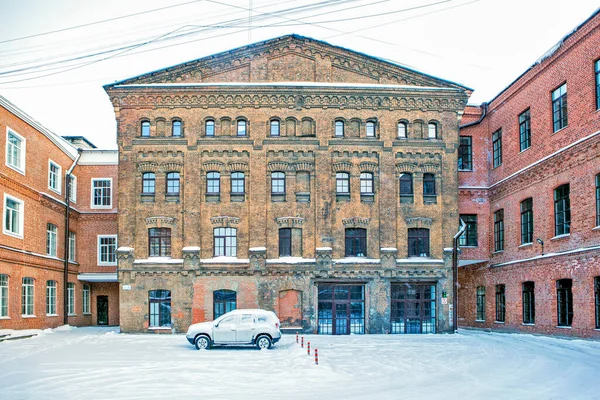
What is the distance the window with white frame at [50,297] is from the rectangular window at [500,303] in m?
24.3

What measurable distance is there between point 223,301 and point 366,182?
9.59 m

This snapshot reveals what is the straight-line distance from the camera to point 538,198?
29.6 m

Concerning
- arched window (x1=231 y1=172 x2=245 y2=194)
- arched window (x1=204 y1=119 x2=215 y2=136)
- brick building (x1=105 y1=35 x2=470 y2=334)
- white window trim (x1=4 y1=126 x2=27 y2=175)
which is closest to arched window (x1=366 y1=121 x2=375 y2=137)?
brick building (x1=105 y1=35 x2=470 y2=334)

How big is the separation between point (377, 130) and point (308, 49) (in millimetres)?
5579

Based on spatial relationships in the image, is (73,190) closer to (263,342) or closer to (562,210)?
(263,342)

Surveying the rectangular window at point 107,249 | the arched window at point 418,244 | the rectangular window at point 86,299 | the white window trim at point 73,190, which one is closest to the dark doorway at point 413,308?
the arched window at point 418,244

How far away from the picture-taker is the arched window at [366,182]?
3400 centimetres

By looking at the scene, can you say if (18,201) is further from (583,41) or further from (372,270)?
(583,41)

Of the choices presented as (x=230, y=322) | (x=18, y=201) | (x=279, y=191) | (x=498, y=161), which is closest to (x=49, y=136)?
(x=18, y=201)

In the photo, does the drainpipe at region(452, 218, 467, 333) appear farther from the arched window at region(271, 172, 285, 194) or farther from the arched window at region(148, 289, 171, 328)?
the arched window at region(148, 289, 171, 328)

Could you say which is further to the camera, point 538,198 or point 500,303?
point 500,303

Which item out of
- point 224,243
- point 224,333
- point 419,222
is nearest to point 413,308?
point 419,222

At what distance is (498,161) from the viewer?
115 feet

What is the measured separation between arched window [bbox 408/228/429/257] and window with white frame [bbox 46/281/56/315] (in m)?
20.0
